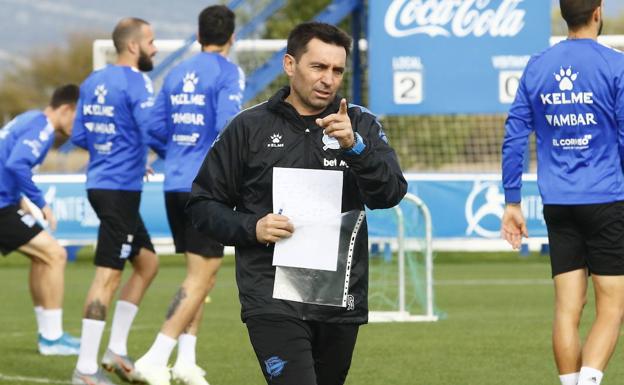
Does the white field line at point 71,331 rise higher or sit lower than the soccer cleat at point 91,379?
lower

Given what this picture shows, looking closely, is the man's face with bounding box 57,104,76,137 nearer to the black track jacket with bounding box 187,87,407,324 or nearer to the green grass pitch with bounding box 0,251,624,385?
the green grass pitch with bounding box 0,251,624,385

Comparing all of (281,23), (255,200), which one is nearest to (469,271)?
(255,200)

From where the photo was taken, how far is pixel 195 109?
9.66 m

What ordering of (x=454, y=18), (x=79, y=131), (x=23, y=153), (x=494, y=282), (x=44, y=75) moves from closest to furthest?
(x=79, y=131)
(x=23, y=153)
(x=494, y=282)
(x=454, y=18)
(x=44, y=75)

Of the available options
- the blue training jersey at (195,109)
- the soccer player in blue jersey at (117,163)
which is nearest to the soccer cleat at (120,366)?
the soccer player in blue jersey at (117,163)

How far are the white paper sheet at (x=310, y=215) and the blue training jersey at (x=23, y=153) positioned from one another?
527 centimetres

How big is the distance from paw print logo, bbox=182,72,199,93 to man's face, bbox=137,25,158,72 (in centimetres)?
72

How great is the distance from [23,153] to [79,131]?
0.82m

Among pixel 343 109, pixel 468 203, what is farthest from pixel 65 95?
pixel 468 203

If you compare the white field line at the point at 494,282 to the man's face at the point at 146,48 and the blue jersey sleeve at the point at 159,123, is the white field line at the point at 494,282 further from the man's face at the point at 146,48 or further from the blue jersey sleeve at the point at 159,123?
the blue jersey sleeve at the point at 159,123

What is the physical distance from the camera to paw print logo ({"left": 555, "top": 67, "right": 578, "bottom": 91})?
7.55m

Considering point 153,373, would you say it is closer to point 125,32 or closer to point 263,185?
point 125,32

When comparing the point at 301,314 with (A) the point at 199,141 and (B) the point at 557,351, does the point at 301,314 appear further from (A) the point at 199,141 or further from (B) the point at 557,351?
(A) the point at 199,141

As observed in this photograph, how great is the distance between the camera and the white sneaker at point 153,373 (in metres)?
9.34
